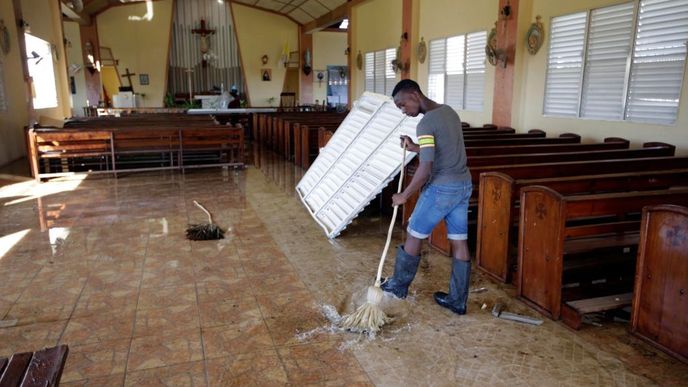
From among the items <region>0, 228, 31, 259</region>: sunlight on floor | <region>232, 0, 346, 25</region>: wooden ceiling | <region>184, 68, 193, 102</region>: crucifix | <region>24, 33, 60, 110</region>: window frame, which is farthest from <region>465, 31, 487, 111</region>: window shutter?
<region>184, 68, 193, 102</region>: crucifix

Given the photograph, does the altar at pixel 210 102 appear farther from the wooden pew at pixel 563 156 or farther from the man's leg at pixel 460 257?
the man's leg at pixel 460 257

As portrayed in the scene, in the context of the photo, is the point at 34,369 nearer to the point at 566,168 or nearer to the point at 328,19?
the point at 566,168

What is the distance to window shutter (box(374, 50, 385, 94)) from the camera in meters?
13.1

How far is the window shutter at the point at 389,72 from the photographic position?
12.5m

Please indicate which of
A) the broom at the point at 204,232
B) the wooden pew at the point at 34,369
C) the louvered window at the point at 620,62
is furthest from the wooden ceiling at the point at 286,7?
the wooden pew at the point at 34,369

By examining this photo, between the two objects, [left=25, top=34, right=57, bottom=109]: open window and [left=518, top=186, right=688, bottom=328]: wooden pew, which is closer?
[left=518, top=186, right=688, bottom=328]: wooden pew

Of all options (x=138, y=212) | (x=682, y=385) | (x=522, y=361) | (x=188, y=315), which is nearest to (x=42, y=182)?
(x=138, y=212)

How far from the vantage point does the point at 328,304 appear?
3371mm

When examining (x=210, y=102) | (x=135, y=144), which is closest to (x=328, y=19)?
(x=210, y=102)

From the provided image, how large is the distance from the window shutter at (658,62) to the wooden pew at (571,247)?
114 inches

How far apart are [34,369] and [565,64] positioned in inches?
290

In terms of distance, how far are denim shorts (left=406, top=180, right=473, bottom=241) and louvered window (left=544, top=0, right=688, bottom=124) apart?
13.2ft

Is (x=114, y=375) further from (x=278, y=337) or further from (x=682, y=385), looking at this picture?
(x=682, y=385)

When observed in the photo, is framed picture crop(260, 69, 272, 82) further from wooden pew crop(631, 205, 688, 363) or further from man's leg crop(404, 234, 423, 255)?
wooden pew crop(631, 205, 688, 363)
